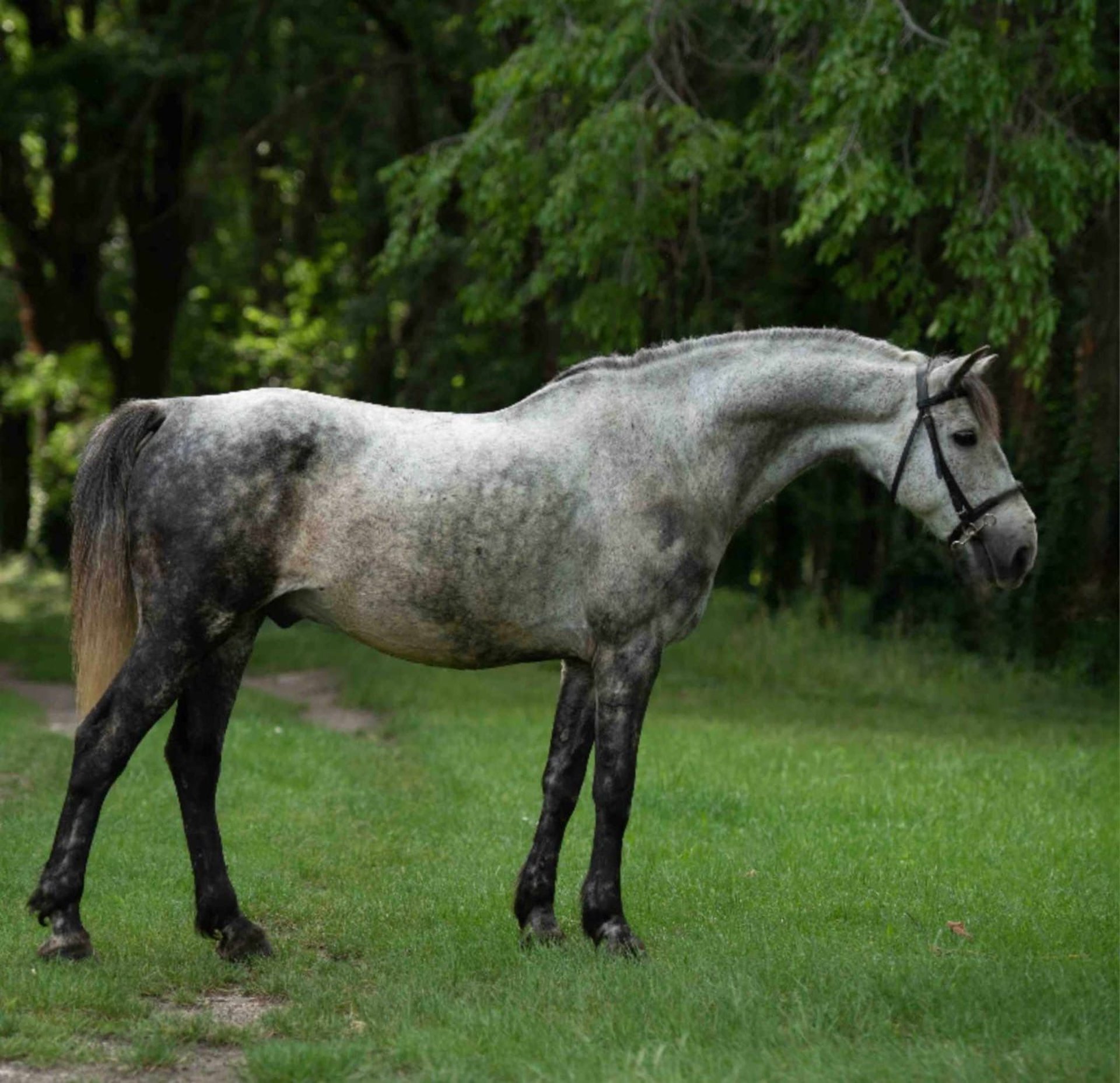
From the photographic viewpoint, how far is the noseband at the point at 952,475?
689 cm

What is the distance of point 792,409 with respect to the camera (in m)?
7.11

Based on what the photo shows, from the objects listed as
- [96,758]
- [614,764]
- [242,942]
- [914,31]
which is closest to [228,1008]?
[242,942]

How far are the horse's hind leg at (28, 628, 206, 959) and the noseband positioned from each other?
10.0 feet

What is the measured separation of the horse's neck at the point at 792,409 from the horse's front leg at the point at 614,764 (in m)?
0.80

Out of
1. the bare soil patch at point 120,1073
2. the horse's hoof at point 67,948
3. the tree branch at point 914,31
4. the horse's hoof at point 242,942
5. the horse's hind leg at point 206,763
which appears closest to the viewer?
the bare soil patch at point 120,1073

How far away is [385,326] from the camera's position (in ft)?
80.6

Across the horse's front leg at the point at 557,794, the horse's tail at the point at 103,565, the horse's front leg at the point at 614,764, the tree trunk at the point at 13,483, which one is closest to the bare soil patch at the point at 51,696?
the horse's tail at the point at 103,565

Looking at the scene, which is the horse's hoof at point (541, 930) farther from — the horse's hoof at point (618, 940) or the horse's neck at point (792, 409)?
the horse's neck at point (792, 409)

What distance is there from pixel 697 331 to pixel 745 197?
7.88 feet

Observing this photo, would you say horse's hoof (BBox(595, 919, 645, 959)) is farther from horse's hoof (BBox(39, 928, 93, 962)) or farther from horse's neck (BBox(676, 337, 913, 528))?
horse's hoof (BBox(39, 928, 93, 962))

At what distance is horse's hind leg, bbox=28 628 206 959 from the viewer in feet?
21.8

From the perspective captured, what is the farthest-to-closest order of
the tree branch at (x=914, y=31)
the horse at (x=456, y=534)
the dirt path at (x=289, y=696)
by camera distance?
the dirt path at (x=289, y=696), the tree branch at (x=914, y=31), the horse at (x=456, y=534)

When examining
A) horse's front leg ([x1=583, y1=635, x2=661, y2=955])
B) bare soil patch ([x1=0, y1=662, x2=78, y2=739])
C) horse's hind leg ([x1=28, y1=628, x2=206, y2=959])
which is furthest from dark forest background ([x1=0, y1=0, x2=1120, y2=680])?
horse's hind leg ([x1=28, y1=628, x2=206, y2=959])

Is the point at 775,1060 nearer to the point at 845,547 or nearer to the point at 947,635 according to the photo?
the point at 947,635
